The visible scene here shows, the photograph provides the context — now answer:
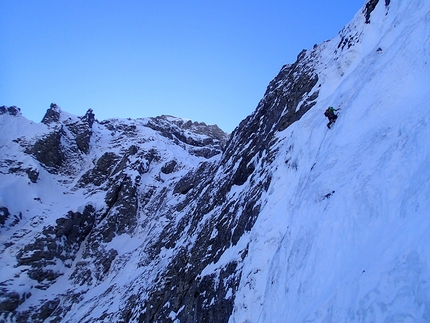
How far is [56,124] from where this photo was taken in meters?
70.9

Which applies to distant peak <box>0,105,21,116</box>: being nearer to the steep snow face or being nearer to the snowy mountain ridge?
the snowy mountain ridge

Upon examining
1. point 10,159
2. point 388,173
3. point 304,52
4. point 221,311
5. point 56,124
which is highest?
point 56,124

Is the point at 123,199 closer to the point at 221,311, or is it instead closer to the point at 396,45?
the point at 221,311

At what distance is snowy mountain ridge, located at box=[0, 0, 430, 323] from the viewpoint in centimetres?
722

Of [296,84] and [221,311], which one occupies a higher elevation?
[296,84]

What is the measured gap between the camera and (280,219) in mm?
14086

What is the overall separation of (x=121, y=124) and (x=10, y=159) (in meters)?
35.1

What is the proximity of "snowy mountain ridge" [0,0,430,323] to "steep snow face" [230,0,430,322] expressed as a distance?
0.16 feet

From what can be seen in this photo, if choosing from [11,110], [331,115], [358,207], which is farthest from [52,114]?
[358,207]

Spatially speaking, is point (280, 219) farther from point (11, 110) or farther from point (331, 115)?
point (11, 110)

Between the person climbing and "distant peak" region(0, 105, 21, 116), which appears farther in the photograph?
"distant peak" region(0, 105, 21, 116)

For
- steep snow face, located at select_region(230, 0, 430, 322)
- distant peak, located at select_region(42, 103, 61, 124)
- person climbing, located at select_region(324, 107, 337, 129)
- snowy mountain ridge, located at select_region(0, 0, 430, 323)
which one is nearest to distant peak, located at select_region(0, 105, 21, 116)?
distant peak, located at select_region(42, 103, 61, 124)

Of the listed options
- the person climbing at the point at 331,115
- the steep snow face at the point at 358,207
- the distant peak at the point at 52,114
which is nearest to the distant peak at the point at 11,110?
the distant peak at the point at 52,114

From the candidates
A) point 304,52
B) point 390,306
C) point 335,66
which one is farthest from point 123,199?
point 390,306
